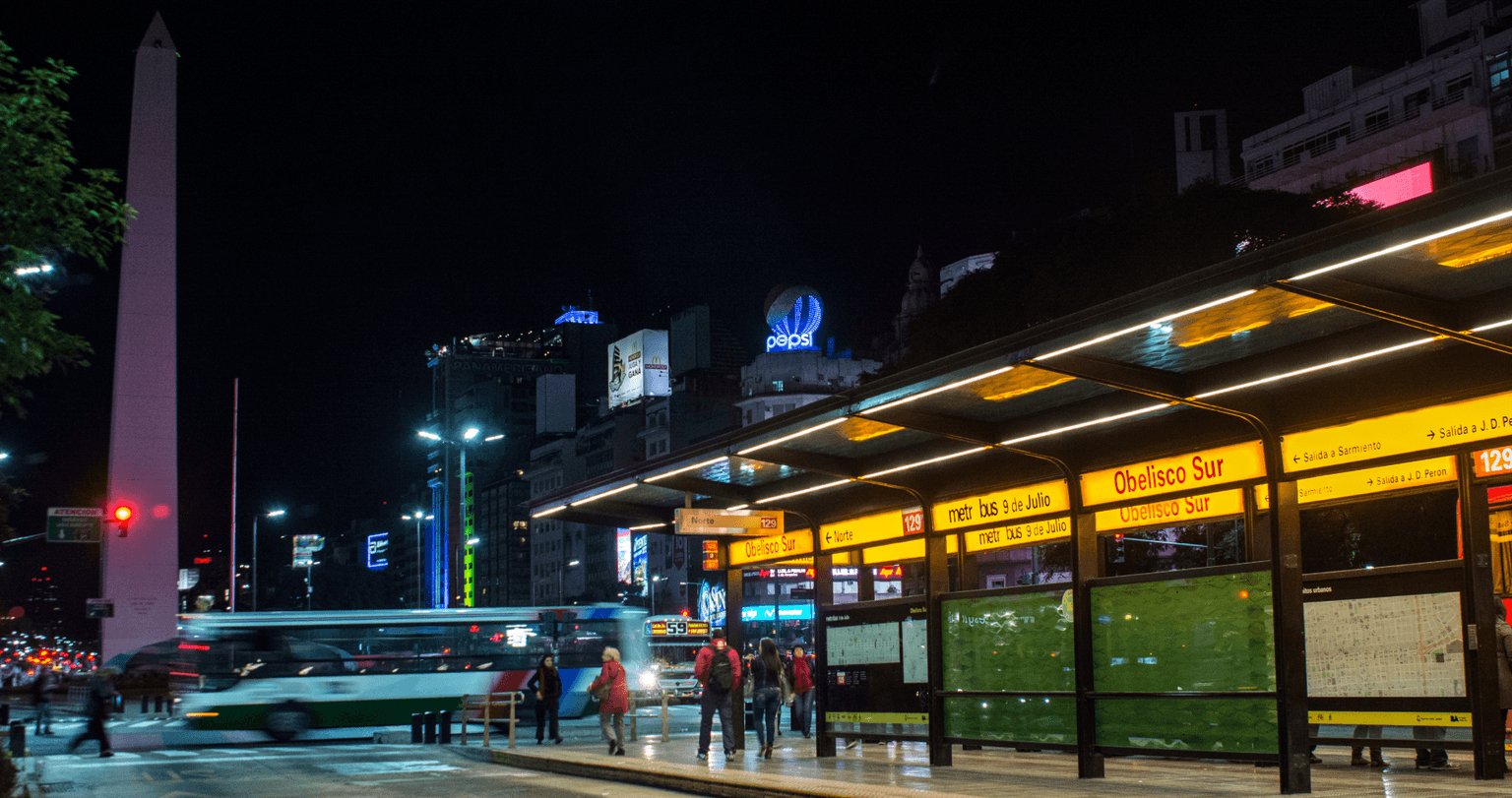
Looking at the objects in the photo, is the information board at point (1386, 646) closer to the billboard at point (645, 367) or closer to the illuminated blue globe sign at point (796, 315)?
the illuminated blue globe sign at point (796, 315)

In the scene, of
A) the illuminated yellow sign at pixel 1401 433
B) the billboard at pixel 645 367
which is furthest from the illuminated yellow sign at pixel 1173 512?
the billboard at pixel 645 367

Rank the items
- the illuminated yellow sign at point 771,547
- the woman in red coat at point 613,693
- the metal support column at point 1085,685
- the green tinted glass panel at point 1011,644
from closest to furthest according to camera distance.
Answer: the metal support column at point 1085,685, the green tinted glass panel at point 1011,644, the woman in red coat at point 613,693, the illuminated yellow sign at point 771,547

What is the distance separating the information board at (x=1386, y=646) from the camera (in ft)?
37.9

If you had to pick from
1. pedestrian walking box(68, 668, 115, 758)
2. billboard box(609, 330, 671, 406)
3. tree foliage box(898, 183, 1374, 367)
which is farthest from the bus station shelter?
billboard box(609, 330, 671, 406)

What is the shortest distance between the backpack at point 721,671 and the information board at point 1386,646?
6588mm

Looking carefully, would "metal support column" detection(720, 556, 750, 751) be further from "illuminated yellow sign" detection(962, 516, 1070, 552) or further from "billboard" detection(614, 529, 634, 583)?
"billboard" detection(614, 529, 634, 583)

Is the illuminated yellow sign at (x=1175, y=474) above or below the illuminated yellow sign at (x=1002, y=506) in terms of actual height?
above

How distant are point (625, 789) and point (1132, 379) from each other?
281 inches

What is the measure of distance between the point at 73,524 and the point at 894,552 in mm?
18036

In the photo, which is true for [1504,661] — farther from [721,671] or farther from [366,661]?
[366,661]

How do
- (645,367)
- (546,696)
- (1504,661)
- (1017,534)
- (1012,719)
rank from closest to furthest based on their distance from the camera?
(1504,661), (1012,719), (1017,534), (546,696), (645,367)

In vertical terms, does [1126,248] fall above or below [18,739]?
above

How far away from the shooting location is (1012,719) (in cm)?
1344

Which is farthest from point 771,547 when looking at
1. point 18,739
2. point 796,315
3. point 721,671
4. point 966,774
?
point 796,315
